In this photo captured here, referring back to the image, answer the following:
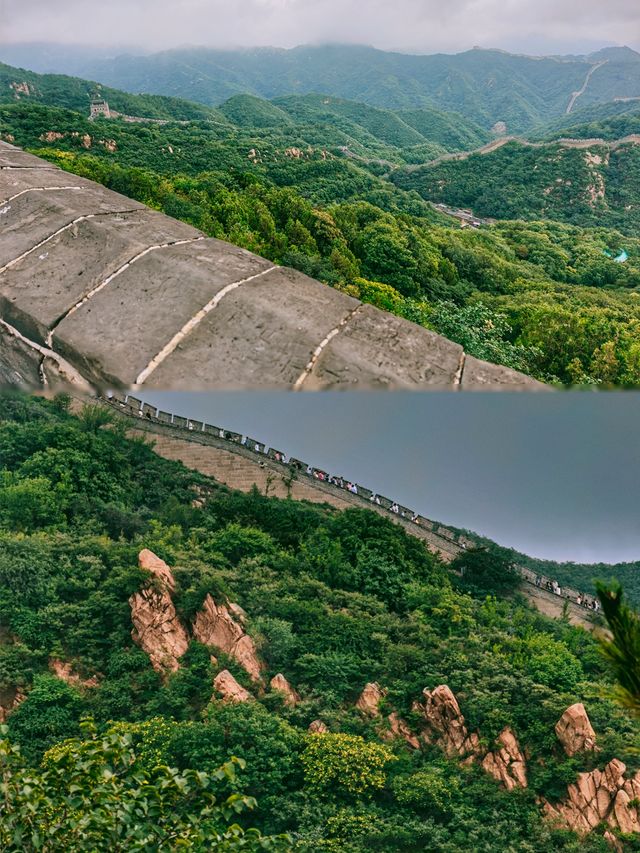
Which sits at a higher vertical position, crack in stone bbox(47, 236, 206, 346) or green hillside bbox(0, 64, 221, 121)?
green hillside bbox(0, 64, 221, 121)

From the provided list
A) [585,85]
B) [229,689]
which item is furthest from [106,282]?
[585,85]

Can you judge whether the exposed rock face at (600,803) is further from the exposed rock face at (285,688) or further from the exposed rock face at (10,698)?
the exposed rock face at (10,698)

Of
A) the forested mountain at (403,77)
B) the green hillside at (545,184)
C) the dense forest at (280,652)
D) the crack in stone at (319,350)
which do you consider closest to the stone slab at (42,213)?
the crack in stone at (319,350)

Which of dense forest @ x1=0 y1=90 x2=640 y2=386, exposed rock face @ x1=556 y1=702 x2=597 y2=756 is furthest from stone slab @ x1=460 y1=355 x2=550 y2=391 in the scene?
exposed rock face @ x1=556 y1=702 x2=597 y2=756

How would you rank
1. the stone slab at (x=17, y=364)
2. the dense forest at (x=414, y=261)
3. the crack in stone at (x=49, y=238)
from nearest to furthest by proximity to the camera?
the stone slab at (x=17, y=364) → the crack in stone at (x=49, y=238) → the dense forest at (x=414, y=261)

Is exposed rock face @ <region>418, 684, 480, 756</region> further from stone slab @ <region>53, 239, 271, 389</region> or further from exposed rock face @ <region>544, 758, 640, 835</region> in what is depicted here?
stone slab @ <region>53, 239, 271, 389</region>
